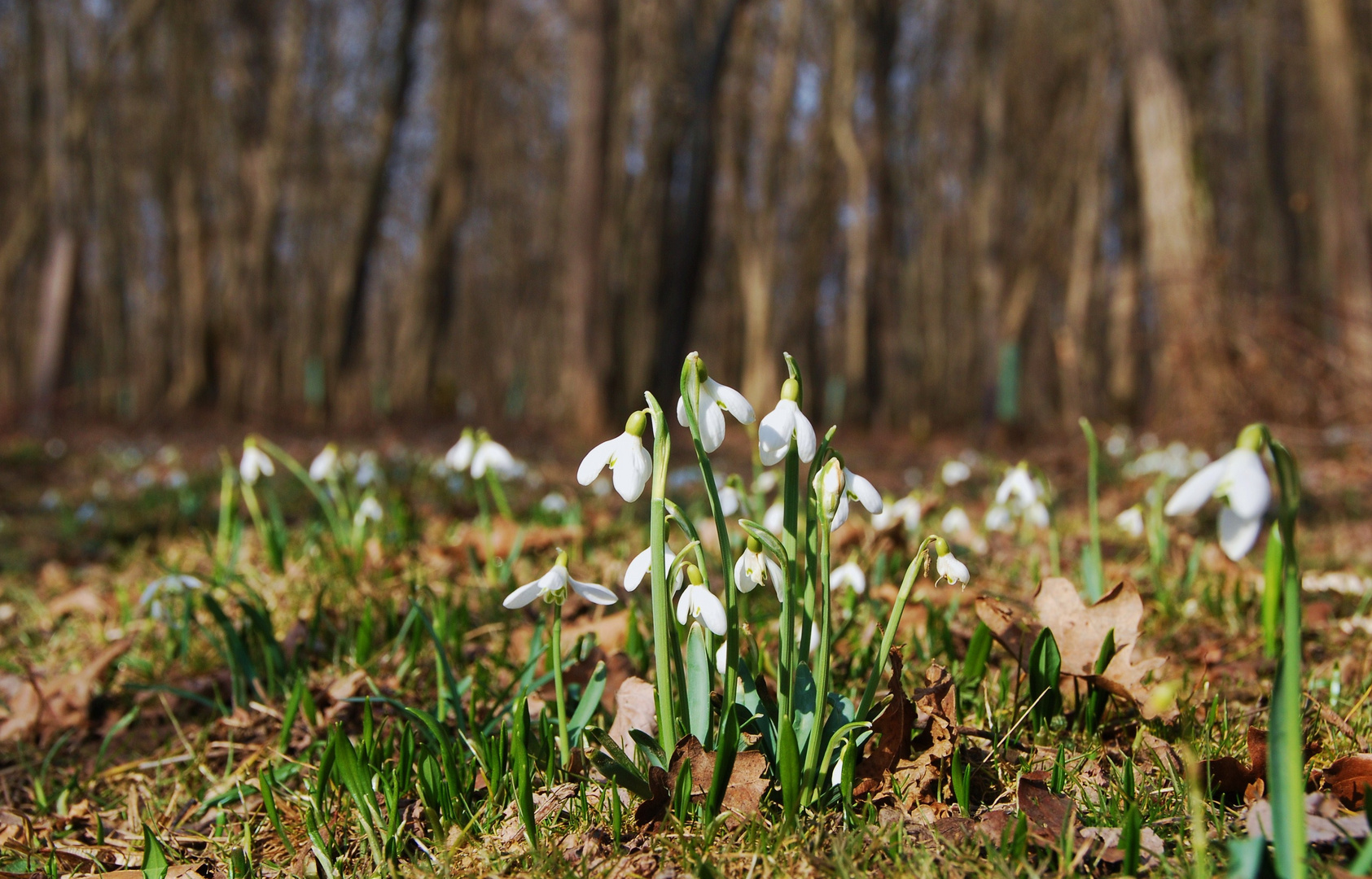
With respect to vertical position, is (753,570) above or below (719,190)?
below

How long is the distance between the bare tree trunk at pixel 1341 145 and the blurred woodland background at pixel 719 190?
0.08 ft

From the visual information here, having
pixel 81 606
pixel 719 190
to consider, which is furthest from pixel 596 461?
pixel 719 190

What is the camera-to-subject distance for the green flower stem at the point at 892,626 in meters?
1.26

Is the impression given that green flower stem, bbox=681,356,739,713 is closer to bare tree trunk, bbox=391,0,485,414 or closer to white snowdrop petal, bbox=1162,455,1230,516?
white snowdrop petal, bbox=1162,455,1230,516

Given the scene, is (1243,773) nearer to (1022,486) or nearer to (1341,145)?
(1022,486)

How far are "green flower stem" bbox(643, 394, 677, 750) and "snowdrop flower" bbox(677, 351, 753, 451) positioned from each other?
42mm

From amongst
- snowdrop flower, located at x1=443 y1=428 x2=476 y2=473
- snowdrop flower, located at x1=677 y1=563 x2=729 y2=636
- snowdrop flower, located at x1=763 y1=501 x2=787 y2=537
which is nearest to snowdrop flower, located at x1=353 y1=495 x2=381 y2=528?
snowdrop flower, located at x1=443 y1=428 x2=476 y2=473

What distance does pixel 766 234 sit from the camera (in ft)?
51.1

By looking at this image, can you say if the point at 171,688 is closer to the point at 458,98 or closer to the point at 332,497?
the point at 332,497

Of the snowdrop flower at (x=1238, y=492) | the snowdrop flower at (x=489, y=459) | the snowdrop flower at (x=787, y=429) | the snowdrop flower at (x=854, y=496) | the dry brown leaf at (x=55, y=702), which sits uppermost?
the snowdrop flower at (x=787, y=429)

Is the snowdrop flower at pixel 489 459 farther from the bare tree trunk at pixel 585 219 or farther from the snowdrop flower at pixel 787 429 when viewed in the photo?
the bare tree trunk at pixel 585 219

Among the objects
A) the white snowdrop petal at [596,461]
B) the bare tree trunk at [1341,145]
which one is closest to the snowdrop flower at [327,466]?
the white snowdrop petal at [596,461]

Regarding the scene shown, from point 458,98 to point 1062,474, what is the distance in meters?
9.73

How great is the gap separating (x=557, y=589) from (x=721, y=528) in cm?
26
